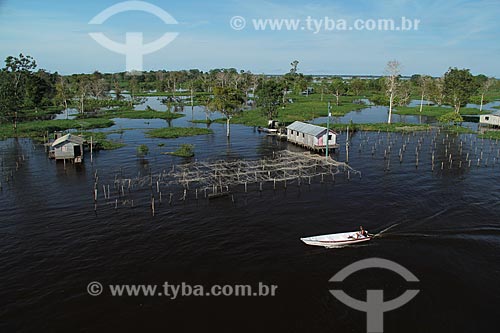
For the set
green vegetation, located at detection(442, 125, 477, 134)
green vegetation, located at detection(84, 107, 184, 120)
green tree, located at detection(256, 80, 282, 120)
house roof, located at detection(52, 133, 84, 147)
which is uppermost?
green tree, located at detection(256, 80, 282, 120)

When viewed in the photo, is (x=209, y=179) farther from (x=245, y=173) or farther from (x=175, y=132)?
(x=175, y=132)

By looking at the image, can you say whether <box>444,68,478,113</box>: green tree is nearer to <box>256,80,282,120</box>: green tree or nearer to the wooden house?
<box>256,80,282,120</box>: green tree

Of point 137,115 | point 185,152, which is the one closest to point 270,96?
point 185,152

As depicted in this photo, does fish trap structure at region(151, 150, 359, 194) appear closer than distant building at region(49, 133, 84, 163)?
Yes

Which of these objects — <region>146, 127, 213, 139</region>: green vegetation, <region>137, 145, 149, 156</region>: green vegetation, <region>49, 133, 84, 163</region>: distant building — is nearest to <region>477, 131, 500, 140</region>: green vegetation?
<region>146, 127, 213, 139</region>: green vegetation

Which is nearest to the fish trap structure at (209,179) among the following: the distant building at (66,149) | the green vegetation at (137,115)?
the distant building at (66,149)

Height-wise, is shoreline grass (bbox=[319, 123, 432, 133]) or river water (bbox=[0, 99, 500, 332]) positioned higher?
shoreline grass (bbox=[319, 123, 432, 133])
